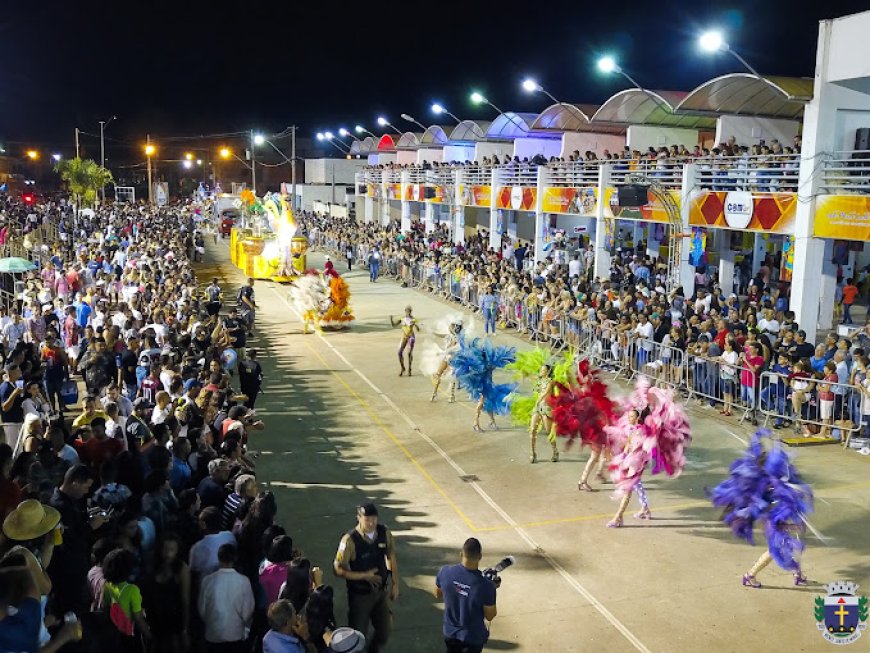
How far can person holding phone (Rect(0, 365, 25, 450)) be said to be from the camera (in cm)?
1048

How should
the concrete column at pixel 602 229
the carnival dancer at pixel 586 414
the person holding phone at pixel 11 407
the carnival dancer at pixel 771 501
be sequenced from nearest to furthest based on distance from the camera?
1. the carnival dancer at pixel 771 501
2. the person holding phone at pixel 11 407
3. the carnival dancer at pixel 586 414
4. the concrete column at pixel 602 229

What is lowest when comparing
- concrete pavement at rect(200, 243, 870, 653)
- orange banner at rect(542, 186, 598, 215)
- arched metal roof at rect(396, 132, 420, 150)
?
concrete pavement at rect(200, 243, 870, 653)

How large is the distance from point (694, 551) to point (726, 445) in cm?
453

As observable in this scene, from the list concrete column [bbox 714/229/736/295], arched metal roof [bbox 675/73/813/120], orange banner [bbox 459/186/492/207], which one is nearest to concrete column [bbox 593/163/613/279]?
arched metal roof [bbox 675/73/813/120]

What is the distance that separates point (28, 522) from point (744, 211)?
723 inches

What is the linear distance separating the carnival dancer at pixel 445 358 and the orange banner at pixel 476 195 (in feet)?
62.9

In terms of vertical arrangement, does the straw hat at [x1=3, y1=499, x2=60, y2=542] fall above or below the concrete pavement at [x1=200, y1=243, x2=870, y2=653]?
above

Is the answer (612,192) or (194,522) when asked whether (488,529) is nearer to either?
(194,522)

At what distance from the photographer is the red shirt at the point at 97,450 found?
858 cm

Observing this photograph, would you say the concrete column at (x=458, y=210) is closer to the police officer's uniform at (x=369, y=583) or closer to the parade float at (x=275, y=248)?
the parade float at (x=275, y=248)

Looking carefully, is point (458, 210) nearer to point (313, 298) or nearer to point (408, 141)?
point (313, 298)

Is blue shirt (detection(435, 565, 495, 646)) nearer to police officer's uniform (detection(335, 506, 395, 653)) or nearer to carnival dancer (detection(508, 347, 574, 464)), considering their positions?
police officer's uniform (detection(335, 506, 395, 653))

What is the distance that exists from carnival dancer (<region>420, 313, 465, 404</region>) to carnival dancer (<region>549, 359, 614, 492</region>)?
10.0ft

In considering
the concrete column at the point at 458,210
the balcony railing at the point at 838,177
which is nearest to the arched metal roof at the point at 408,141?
the concrete column at the point at 458,210
